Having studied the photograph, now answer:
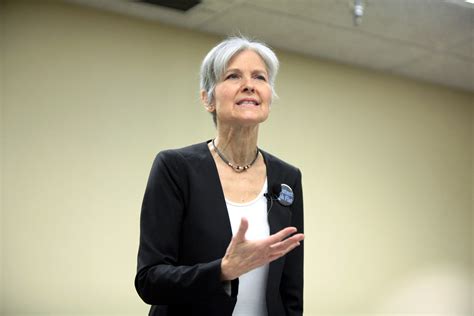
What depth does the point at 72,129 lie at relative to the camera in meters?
5.75

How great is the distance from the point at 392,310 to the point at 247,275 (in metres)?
6.10

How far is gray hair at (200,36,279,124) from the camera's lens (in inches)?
74.0

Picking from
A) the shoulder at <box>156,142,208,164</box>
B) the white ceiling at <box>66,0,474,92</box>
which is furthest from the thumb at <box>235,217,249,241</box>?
the white ceiling at <box>66,0,474,92</box>

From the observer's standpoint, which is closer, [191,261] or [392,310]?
[191,261]

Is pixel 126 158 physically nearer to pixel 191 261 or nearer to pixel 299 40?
pixel 299 40

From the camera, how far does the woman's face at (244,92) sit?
6.07 ft

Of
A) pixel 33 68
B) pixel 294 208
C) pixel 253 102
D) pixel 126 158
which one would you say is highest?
pixel 33 68

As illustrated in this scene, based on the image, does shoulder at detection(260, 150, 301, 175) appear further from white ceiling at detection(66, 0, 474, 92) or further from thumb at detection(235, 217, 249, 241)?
white ceiling at detection(66, 0, 474, 92)

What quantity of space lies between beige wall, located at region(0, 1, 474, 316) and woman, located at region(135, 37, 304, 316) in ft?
12.9

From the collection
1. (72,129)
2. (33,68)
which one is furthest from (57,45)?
(72,129)

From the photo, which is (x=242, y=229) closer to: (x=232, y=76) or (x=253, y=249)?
(x=253, y=249)

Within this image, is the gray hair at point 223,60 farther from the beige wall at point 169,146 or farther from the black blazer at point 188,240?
the beige wall at point 169,146

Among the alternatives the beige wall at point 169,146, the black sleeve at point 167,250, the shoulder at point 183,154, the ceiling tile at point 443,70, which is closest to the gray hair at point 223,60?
A: the shoulder at point 183,154

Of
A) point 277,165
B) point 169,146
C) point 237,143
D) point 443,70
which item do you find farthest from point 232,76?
point 443,70
